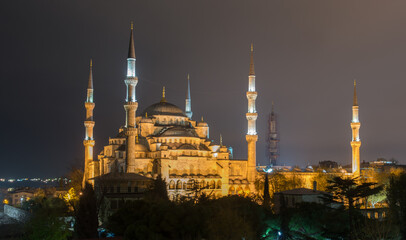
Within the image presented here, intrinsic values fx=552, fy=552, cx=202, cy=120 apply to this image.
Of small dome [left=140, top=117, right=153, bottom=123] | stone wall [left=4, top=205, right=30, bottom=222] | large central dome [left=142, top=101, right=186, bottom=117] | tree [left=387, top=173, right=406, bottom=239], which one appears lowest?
stone wall [left=4, top=205, right=30, bottom=222]

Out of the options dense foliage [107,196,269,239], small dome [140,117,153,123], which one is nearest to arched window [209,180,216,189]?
small dome [140,117,153,123]

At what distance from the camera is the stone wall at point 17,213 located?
4061 cm

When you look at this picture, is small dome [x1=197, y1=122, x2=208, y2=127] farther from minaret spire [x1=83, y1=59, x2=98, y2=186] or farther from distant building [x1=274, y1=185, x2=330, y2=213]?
distant building [x1=274, y1=185, x2=330, y2=213]

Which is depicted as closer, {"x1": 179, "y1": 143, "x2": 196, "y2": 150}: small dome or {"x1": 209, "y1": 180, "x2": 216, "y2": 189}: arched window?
{"x1": 209, "y1": 180, "x2": 216, "y2": 189}: arched window

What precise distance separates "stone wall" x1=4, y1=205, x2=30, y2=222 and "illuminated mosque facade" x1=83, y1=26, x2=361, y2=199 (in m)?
5.97

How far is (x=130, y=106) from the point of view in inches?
1773

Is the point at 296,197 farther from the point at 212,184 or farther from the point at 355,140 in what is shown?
the point at 355,140

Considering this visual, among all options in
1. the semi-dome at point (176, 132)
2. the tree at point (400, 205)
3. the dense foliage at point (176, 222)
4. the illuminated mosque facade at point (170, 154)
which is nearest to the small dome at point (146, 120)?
the illuminated mosque facade at point (170, 154)

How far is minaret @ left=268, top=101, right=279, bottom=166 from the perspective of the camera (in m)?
106

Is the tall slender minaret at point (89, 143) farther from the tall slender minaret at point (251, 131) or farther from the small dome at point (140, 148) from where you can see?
the tall slender minaret at point (251, 131)

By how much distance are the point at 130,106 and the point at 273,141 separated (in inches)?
2574

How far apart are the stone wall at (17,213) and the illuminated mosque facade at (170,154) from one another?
235 inches

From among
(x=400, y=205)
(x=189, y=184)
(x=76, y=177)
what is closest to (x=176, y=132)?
(x=189, y=184)

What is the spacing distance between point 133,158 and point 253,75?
14.9 meters
